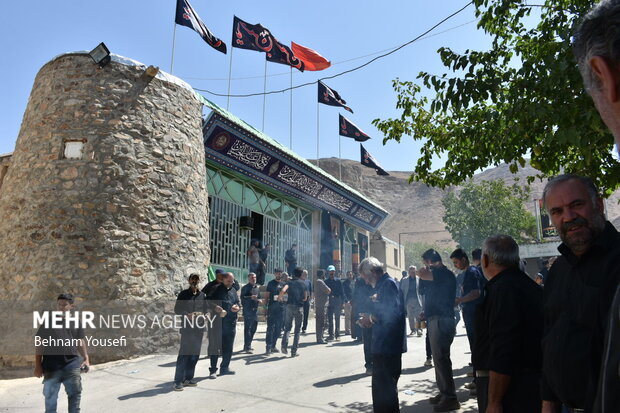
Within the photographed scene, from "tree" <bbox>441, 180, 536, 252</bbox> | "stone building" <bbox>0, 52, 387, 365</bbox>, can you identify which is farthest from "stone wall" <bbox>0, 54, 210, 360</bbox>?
"tree" <bbox>441, 180, 536, 252</bbox>

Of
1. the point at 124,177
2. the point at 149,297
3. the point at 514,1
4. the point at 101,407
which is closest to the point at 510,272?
the point at 514,1

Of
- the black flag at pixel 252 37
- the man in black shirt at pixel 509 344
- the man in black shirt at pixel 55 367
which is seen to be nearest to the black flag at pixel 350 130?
the black flag at pixel 252 37

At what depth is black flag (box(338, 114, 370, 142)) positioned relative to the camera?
68.0 feet

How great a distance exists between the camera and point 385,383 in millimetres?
4523

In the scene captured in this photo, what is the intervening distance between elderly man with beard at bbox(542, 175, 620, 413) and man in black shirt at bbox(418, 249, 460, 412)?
326cm

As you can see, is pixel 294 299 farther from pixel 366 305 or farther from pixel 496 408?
pixel 496 408

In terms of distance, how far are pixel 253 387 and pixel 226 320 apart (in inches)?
60.8

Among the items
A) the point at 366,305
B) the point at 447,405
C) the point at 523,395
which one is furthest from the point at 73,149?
the point at 523,395

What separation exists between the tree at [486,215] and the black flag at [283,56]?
87.0ft

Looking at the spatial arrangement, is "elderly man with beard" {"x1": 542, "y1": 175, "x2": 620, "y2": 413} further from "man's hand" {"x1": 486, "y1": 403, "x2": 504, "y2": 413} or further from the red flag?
the red flag

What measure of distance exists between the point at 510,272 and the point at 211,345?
5.83 metres

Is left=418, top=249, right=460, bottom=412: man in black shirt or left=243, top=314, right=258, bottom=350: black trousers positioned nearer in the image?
left=418, top=249, right=460, bottom=412: man in black shirt

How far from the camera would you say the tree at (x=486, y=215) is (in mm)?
40328

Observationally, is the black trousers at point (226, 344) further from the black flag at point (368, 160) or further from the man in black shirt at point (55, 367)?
the black flag at point (368, 160)
